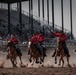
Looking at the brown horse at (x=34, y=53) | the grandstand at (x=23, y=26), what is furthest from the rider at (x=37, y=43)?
the grandstand at (x=23, y=26)

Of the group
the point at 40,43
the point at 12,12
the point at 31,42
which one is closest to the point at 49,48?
the point at 40,43

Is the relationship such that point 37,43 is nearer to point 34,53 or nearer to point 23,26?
point 34,53

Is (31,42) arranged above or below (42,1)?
below

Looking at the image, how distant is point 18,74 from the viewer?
16125mm

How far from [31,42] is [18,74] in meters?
8.30

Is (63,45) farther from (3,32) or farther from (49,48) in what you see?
(3,32)

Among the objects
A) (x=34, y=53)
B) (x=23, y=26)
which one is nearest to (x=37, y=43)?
(x=34, y=53)

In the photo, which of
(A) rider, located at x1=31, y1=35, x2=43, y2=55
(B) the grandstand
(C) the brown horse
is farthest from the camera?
(B) the grandstand

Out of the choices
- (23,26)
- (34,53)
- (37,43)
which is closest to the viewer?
(34,53)

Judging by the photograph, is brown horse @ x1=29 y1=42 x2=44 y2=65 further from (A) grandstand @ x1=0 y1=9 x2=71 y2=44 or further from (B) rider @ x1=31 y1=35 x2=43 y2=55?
(A) grandstand @ x1=0 y1=9 x2=71 y2=44

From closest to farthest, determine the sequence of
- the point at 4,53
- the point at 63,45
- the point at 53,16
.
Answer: the point at 63,45, the point at 4,53, the point at 53,16

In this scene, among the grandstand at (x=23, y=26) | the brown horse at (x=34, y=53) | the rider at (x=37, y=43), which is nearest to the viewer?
the brown horse at (x=34, y=53)

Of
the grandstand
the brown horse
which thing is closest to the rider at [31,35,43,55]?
the brown horse

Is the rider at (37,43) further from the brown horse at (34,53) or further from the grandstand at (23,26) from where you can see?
the grandstand at (23,26)
